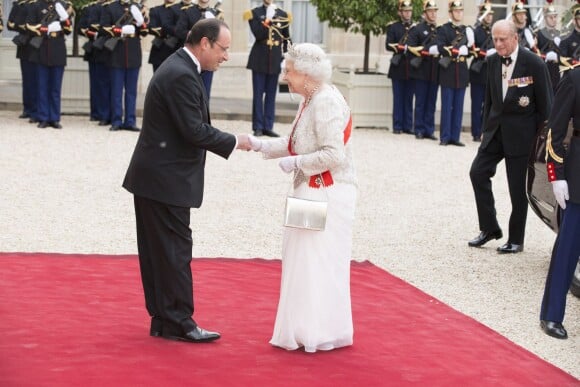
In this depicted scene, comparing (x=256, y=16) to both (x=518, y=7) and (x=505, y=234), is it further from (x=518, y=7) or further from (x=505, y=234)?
(x=505, y=234)

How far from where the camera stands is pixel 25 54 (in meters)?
16.9

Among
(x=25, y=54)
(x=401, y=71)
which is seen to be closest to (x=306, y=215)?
(x=25, y=54)

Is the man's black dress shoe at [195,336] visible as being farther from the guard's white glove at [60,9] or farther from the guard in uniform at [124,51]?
the guard's white glove at [60,9]

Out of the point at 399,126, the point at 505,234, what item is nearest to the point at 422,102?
the point at 399,126

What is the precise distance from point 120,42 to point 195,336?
35.1 ft

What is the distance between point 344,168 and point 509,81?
3288mm

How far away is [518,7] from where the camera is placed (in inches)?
661

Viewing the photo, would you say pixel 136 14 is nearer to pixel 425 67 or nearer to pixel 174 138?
pixel 425 67

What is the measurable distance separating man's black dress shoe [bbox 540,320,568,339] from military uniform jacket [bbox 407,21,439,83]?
34.2ft

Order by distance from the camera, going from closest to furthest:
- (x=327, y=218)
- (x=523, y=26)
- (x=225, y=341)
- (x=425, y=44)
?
(x=327, y=218)
(x=225, y=341)
(x=523, y=26)
(x=425, y=44)

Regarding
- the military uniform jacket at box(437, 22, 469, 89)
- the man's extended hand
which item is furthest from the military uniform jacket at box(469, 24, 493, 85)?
the man's extended hand

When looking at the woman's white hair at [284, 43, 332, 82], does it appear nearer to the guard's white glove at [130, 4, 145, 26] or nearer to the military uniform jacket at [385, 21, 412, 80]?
the guard's white glove at [130, 4, 145, 26]

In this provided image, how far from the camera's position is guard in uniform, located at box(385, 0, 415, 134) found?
17.9 m

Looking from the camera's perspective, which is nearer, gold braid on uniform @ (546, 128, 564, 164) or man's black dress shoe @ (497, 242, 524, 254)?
gold braid on uniform @ (546, 128, 564, 164)
